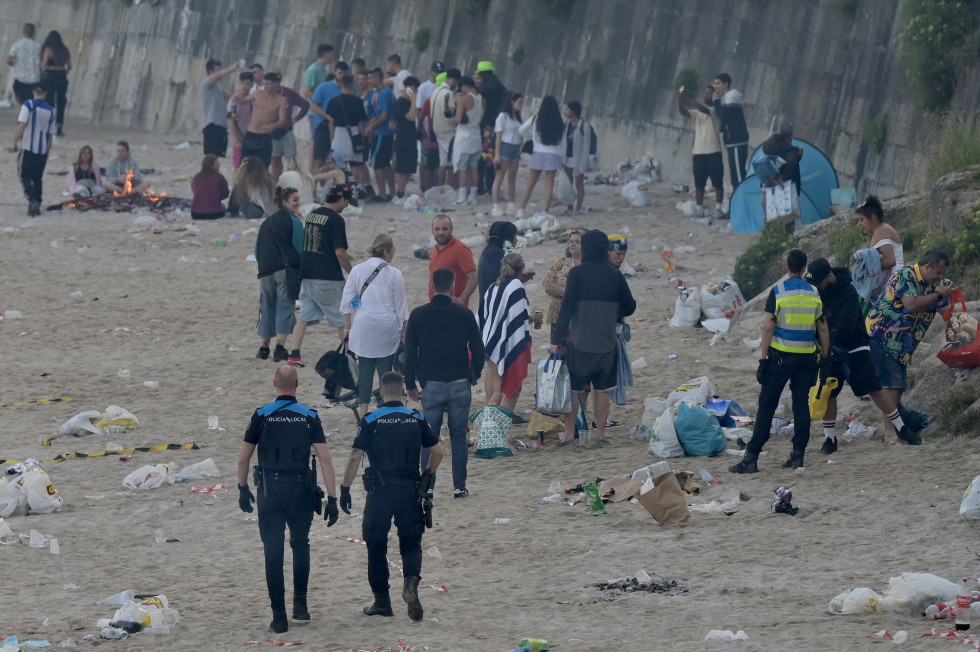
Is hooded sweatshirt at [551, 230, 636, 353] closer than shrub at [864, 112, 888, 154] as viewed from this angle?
Yes

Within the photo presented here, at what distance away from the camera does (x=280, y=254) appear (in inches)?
521

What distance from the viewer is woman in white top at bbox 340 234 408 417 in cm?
1123

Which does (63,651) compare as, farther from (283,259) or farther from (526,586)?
(283,259)

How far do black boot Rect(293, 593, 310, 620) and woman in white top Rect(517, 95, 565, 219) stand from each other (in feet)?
40.2

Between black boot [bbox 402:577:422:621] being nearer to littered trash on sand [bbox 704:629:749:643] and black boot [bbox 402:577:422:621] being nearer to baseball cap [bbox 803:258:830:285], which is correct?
littered trash on sand [bbox 704:629:749:643]

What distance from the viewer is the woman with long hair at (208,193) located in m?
20.1

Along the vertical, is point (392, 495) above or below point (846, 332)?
below

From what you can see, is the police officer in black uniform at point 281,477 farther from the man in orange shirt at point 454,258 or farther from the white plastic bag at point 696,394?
the white plastic bag at point 696,394

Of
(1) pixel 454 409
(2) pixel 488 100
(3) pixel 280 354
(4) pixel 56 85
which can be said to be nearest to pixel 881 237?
(1) pixel 454 409

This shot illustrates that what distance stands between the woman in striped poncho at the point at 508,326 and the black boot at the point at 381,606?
3.81 metres

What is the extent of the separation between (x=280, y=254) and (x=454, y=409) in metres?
3.90

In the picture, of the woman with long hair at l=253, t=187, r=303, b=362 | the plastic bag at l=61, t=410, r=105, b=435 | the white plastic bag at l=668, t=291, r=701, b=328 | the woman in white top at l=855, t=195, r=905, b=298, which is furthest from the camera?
the white plastic bag at l=668, t=291, r=701, b=328

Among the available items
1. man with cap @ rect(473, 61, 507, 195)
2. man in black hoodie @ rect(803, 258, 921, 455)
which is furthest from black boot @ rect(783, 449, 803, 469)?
man with cap @ rect(473, 61, 507, 195)

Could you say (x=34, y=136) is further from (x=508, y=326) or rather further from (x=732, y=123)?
(x=508, y=326)
